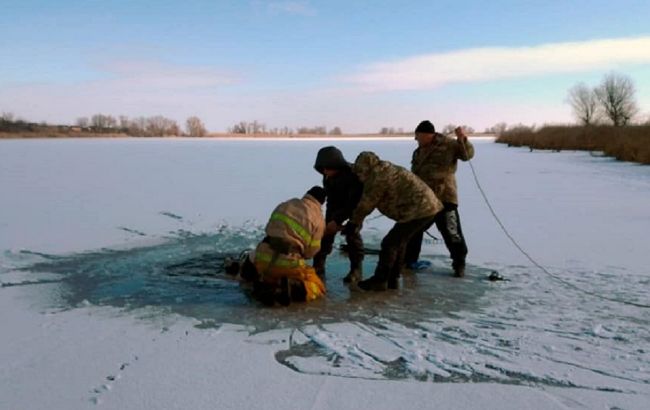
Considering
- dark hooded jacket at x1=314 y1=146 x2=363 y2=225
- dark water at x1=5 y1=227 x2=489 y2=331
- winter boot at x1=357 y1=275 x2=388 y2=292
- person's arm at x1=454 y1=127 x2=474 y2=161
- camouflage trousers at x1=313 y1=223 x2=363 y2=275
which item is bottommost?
dark water at x1=5 y1=227 x2=489 y2=331

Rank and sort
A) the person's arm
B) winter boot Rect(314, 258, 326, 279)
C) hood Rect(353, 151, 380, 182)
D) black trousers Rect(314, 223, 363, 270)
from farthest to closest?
the person's arm → winter boot Rect(314, 258, 326, 279) → black trousers Rect(314, 223, 363, 270) → hood Rect(353, 151, 380, 182)

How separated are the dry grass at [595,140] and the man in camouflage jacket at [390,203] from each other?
2031 cm

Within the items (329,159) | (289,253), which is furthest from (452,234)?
(289,253)

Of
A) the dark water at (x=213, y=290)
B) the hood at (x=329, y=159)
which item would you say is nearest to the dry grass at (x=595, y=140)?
the dark water at (x=213, y=290)

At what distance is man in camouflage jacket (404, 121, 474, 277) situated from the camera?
18.8 ft

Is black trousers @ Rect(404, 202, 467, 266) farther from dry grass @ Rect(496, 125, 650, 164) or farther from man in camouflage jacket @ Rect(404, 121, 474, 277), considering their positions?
dry grass @ Rect(496, 125, 650, 164)

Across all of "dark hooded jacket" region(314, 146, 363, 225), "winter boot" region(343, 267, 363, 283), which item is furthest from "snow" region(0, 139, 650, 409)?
"dark hooded jacket" region(314, 146, 363, 225)

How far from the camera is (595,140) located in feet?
111

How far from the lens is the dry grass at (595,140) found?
23.9 meters

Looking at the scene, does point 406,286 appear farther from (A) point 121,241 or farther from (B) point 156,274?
(A) point 121,241

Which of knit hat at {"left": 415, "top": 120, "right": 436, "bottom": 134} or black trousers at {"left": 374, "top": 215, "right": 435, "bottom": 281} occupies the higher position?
knit hat at {"left": 415, "top": 120, "right": 436, "bottom": 134}

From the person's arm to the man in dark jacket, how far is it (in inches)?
47.5

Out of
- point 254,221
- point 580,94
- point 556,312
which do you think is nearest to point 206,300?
point 556,312

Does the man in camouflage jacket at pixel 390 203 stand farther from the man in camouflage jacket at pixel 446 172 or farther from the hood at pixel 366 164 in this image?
the man in camouflage jacket at pixel 446 172
